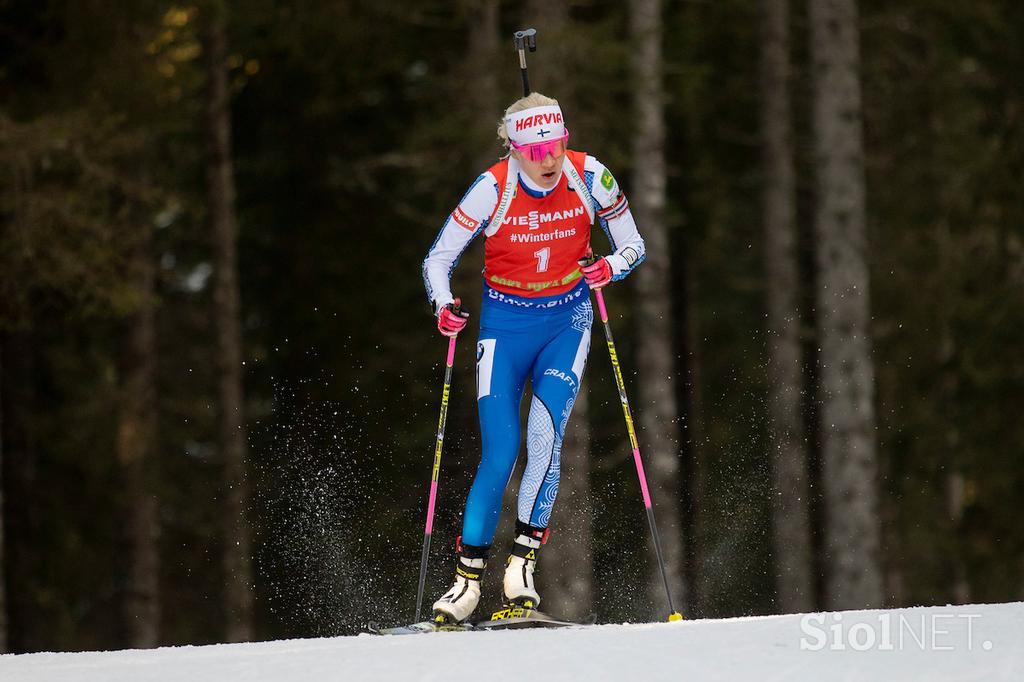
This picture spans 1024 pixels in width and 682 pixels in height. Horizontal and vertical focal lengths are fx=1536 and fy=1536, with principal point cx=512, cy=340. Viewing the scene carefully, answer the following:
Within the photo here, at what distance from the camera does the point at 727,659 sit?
19.7 feet

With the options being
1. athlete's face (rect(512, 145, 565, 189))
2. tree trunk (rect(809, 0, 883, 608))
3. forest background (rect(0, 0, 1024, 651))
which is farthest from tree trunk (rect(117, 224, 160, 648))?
athlete's face (rect(512, 145, 565, 189))

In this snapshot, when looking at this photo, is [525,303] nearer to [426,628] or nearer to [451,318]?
[451,318]

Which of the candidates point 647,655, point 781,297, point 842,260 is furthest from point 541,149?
point 781,297

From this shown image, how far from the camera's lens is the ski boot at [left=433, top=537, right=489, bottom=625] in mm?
7707

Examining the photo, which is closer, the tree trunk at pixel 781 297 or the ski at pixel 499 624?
the ski at pixel 499 624

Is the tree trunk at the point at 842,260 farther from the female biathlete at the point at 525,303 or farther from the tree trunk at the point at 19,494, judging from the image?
the tree trunk at the point at 19,494

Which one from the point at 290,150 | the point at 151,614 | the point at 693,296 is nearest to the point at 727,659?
the point at 151,614

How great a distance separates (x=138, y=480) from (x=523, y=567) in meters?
10.4

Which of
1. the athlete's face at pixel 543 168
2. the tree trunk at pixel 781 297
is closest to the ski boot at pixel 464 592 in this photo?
the athlete's face at pixel 543 168

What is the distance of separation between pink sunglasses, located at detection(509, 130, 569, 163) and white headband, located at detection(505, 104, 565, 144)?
0.05 feet

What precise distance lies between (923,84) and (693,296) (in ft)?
14.1

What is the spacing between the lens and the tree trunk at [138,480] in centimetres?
1719

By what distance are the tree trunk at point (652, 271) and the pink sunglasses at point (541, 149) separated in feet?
19.1

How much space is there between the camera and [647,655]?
615cm
